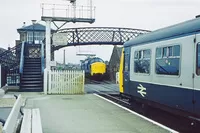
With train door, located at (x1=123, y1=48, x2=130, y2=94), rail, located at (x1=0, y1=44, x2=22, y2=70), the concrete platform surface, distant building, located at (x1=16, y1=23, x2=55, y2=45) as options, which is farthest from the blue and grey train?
distant building, located at (x1=16, y1=23, x2=55, y2=45)

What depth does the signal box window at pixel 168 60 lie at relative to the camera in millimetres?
9906

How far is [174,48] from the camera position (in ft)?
33.2

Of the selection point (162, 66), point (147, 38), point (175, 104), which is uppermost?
point (147, 38)

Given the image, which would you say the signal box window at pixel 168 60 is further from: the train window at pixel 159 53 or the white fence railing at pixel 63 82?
the white fence railing at pixel 63 82

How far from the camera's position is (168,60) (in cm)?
1048

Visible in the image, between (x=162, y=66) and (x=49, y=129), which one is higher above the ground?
(x=162, y=66)

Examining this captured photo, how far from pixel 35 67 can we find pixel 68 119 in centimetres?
1515

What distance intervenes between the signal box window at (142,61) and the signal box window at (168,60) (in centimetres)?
91

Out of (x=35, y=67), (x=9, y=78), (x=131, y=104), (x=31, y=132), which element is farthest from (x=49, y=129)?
(x=35, y=67)

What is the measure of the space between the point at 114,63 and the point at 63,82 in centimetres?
2256

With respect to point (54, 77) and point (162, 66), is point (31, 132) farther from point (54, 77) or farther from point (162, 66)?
point (54, 77)

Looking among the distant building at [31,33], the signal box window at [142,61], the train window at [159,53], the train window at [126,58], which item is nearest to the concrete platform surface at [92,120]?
the signal box window at [142,61]

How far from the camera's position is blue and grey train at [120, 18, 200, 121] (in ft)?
A: 29.2

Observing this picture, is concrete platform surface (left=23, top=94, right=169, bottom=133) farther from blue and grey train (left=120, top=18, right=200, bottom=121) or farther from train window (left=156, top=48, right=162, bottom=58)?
train window (left=156, top=48, right=162, bottom=58)
